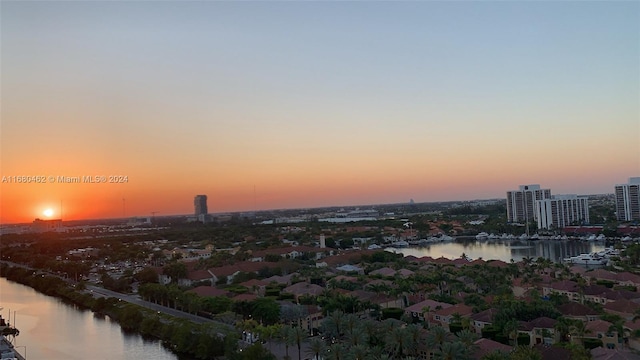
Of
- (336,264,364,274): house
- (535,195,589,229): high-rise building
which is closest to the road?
(336,264,364,274): house

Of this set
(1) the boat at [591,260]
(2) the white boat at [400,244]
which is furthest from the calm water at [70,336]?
(2) the white boat at [400,244]

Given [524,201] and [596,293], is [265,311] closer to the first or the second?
[596,293]

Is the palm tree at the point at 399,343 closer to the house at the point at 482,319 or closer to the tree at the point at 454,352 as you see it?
the tree at the point at 454,352

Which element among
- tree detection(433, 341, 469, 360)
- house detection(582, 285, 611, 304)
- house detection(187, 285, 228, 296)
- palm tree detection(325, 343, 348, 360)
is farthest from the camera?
house detection(187, 285, 228, 296)

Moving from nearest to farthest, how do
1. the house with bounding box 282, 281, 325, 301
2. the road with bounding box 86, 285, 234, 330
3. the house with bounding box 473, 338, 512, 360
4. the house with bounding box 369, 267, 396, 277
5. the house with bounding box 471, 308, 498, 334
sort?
the house with bounding box 473, 338, 512, 360 < the house with bounding box 471, 308, 498, 334 < the road with bounding box 86, 285, 234, 330 < the house with bounding box 282, 281, 325, 301 < the house with bounding box 369, 267, 396, 277

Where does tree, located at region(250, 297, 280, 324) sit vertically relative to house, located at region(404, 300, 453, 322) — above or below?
above

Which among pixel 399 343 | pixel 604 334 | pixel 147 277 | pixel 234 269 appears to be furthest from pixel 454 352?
pixel 147 277

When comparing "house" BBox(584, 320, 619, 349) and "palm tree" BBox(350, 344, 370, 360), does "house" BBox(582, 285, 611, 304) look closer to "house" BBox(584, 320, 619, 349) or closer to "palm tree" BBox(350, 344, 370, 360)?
"house" BBox(584, 320, 619, 349)
